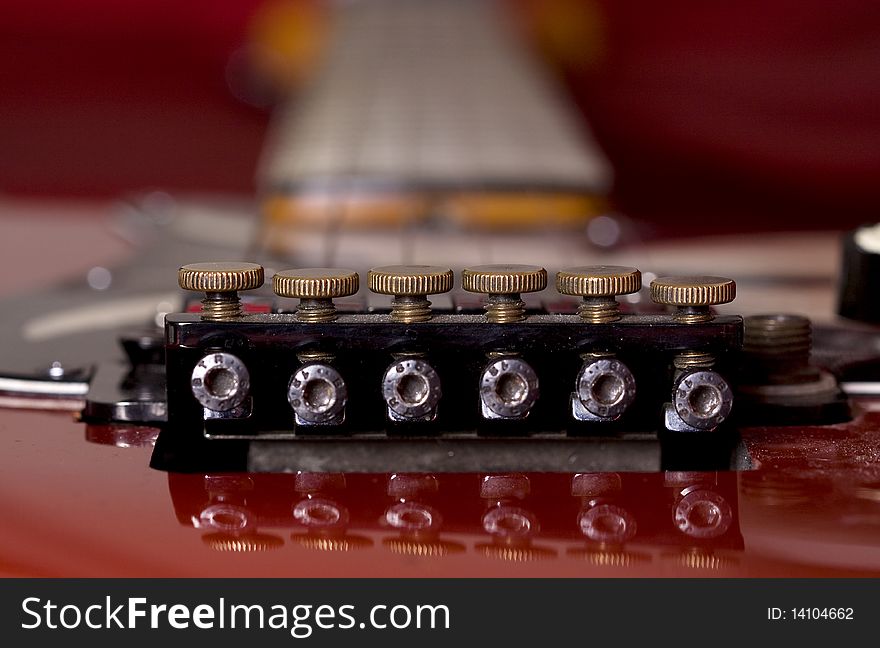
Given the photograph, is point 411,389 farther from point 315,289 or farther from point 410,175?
point 410,175

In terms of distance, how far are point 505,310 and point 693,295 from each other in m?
0.11

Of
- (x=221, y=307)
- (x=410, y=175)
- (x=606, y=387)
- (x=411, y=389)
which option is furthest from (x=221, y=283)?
(x=410, y=175)

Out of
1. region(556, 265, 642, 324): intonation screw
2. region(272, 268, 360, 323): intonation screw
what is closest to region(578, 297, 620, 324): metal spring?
region(556, 265, 642, 324): intonation screw

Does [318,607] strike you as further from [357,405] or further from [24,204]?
[24,204]

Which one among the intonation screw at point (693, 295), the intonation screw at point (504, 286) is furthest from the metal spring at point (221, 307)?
the intonation screw at point (693, 295)

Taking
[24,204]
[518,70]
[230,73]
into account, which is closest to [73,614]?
[518,70]

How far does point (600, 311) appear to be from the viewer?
0.70 m

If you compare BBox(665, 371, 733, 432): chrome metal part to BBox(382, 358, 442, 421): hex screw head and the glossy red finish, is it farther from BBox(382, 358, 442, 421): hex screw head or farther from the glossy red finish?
BBox(382, 358, 442, 421): hex screw head

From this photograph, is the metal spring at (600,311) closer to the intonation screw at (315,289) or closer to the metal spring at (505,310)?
the metal spring at (505,310)

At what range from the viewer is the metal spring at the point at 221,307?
691 mm

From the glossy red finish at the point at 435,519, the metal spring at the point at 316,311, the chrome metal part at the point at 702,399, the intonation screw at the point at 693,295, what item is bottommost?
the glossy red finish at the point at 435,519

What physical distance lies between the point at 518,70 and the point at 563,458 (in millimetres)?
1003

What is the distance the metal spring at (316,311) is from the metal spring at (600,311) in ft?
0.50

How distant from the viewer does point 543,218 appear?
1363mm
